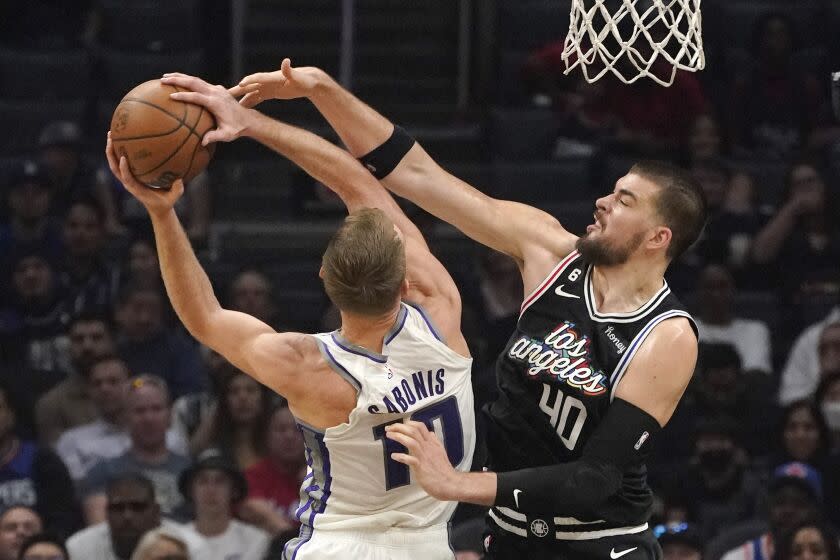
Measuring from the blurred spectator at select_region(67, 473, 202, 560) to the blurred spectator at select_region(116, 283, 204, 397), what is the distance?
1244 mm

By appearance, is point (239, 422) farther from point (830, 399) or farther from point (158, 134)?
point (158, 134)

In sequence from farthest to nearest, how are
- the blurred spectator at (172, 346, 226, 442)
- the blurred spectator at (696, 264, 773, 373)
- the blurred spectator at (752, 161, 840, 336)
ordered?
the blurred spectator at (752, 161, 840, 336) < the blurred spectator at (696, 264, 773, 373) < the blurred spectator at (172, 346, 226, 442)

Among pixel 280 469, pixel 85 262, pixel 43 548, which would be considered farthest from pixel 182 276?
pixel 85 262

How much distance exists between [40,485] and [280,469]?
1.16 meters

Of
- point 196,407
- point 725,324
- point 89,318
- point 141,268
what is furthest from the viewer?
point 141,268

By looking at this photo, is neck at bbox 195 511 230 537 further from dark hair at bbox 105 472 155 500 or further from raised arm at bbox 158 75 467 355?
raised arm at bbox 158 75 467 355

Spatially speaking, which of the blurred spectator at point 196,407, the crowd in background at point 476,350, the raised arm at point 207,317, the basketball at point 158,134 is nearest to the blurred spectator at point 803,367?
the crowd in background at point 476,350

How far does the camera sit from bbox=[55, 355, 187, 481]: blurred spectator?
7.56m

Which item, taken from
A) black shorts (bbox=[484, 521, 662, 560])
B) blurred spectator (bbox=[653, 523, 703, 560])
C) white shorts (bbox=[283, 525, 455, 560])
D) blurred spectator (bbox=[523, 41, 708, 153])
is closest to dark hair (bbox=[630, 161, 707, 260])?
black shorts (bbox=[484, 521, 662, 560])

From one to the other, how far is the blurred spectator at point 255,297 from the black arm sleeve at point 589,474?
4.40 m

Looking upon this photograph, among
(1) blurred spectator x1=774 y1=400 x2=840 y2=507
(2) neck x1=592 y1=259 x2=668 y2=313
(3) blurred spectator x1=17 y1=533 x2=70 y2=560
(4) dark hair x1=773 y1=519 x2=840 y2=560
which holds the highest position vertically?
(2) neck x1=592 y1=259 x2=668 y2=313

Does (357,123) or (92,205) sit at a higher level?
(357,123)

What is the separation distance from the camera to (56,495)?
718 cm

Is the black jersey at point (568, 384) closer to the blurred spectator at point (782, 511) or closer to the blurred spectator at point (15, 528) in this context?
the blurred spectator at point (782, 511)
